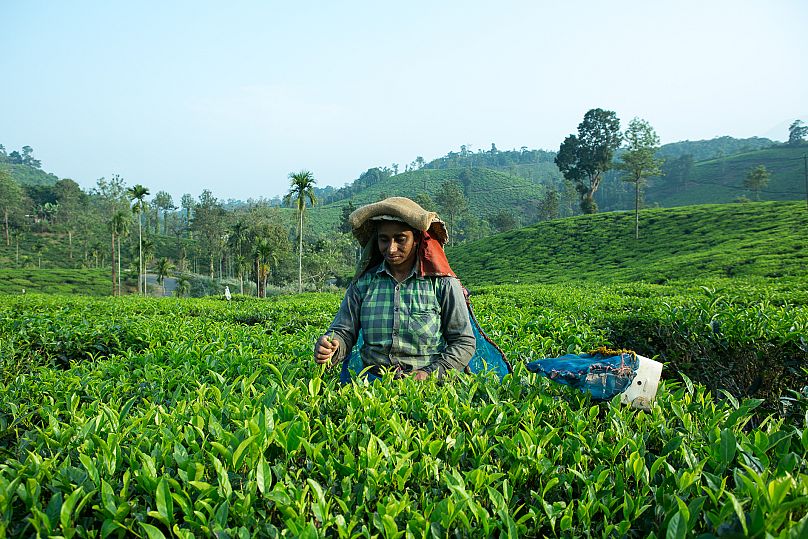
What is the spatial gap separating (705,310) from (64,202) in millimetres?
79827

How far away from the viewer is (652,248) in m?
29.9

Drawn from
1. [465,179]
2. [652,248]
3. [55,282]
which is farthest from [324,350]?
[465,179]

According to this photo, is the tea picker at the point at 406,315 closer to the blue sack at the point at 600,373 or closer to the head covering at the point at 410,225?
the head covering at the point at 410,225

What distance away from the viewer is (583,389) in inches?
85.7

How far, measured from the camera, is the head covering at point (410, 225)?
2807 millimetres

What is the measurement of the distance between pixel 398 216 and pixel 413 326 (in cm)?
65

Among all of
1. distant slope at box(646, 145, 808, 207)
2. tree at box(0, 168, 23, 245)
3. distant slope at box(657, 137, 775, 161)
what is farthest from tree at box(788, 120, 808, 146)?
tree at box(0, 168, 23, 245)

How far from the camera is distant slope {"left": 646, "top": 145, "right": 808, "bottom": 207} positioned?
62.4 meters

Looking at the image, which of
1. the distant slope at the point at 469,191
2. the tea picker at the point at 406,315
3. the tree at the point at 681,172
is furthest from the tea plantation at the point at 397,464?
the tree at the point at 681,172

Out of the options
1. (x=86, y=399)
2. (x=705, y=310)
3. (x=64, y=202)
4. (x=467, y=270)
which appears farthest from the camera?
(x=64, y=202)

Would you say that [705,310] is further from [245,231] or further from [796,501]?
[245,231]

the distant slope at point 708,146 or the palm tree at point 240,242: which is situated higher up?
the distant slope at point 708,146

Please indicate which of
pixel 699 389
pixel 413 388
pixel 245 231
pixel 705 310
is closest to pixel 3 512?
pixel 413 388

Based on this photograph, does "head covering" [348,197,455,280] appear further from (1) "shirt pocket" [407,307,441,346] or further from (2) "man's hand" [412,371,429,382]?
(2) "man's hand" [412,371,429,382]
